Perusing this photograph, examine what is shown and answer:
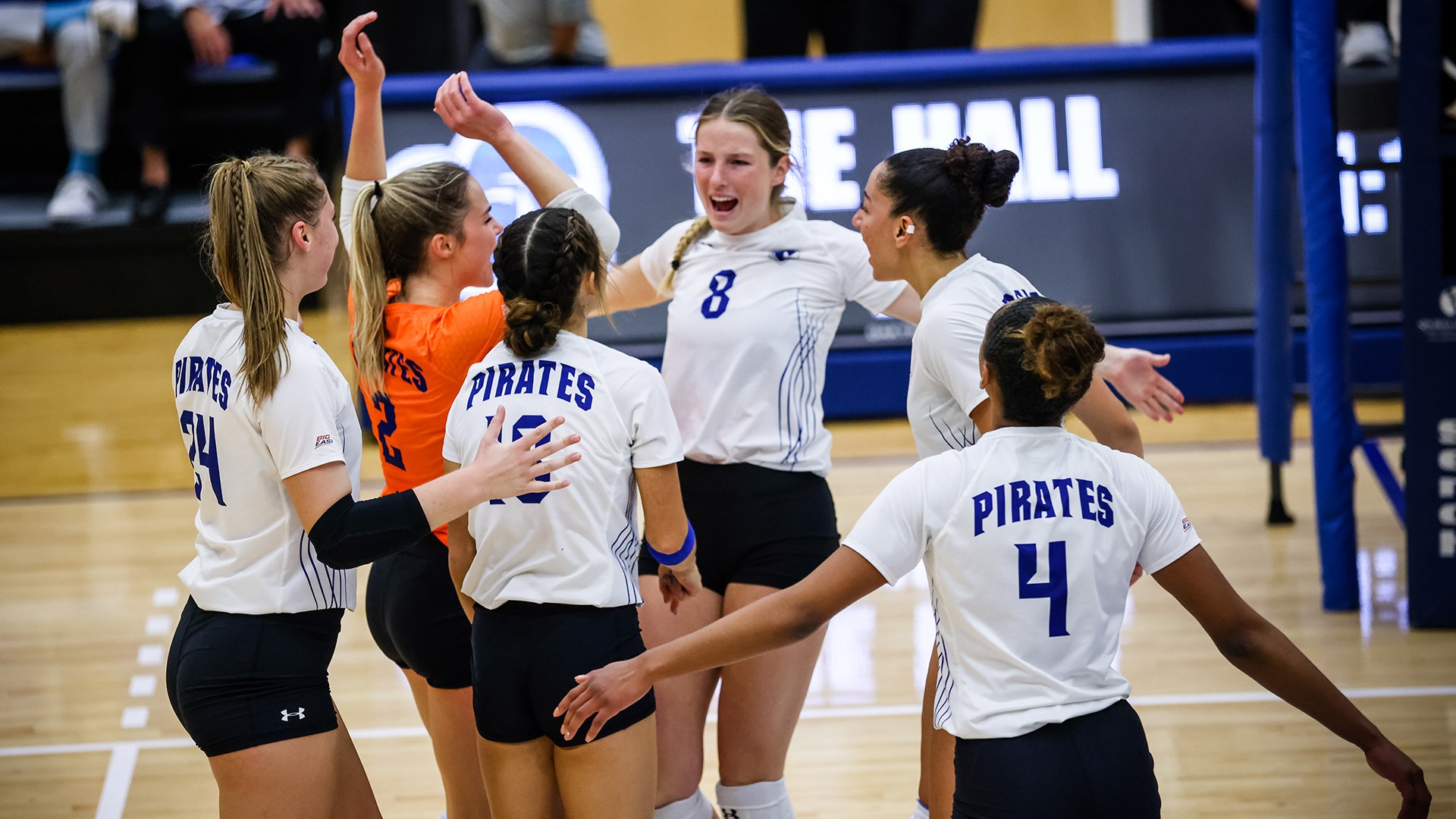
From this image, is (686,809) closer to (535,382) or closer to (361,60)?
(535,382)

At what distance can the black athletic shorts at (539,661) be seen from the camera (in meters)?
2.57

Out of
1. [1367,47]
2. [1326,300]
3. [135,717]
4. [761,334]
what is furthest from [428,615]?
[1367,47]

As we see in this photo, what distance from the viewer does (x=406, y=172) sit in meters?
3.04

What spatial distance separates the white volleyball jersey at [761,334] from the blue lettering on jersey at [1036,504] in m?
1.10

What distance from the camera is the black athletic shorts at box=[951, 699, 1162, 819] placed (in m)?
2.22

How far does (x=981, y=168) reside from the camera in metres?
2.91

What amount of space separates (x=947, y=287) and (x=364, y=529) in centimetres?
125

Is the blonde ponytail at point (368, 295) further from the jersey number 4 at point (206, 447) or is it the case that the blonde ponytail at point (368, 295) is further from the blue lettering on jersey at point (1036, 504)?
the blue lettering on jersey at point (1036, 504)

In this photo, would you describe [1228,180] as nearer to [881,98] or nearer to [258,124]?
[881,98]

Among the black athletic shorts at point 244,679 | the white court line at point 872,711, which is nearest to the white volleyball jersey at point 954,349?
the black athletic shorts at point 244,679

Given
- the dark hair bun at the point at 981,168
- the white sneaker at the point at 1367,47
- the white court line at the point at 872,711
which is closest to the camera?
the dark hair bun at the point at 981,168

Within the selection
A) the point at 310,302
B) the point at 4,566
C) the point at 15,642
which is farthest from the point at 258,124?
the point at 15,642

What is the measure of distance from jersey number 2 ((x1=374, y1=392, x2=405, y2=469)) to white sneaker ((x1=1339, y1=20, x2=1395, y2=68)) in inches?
172

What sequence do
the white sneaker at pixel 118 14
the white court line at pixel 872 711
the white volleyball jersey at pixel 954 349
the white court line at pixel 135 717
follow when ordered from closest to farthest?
the white volleyball jersey at pixel 954 349 → the white court line at pixel 872 711 → the white court line at pixel 135 717 → the white sneaker at pixel 118 14
